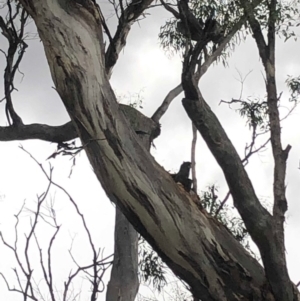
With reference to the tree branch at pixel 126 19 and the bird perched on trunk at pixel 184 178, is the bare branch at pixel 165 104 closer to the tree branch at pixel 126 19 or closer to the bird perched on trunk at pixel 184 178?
the tree branch at pixel 126 19

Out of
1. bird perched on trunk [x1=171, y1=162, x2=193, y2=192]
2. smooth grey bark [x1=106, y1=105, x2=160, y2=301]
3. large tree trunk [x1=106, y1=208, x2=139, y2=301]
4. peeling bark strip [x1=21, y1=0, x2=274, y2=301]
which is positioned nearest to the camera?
peeling bark strip [x1=21, y1=0, x2=274, y2=301]

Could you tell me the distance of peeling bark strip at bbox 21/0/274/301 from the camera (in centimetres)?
205

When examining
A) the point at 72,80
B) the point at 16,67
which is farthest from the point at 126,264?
the point at 72,80

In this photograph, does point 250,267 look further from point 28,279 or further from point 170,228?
point 28,279

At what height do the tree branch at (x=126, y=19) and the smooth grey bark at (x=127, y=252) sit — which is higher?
the tree branch at (x=126, y=19)

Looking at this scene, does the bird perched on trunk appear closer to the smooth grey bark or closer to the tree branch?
the smooth grey bark

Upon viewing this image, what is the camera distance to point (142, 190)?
2062 mm

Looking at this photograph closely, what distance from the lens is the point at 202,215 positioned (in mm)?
2180

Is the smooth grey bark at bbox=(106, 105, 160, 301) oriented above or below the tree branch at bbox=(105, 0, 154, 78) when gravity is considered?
below

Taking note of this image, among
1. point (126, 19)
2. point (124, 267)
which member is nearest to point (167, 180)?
point (124, 267)

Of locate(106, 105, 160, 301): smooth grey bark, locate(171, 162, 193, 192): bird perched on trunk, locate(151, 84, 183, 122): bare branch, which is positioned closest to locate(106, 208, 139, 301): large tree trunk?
locate(106, 105, 160, 301): smooth grey bark

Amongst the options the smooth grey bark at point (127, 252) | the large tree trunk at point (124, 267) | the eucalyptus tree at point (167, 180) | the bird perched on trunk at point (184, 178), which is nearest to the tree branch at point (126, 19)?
the smooth grey bark at point (127, 252)

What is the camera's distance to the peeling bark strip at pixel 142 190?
2.05 meters

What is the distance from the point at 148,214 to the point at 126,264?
143 cm
